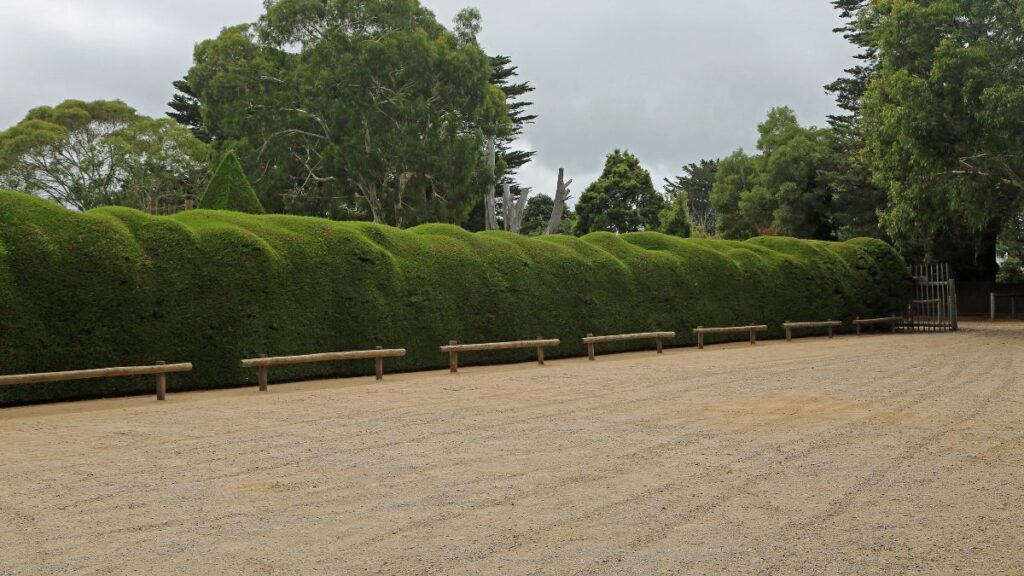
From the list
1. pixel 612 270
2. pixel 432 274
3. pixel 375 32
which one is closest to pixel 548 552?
pixel 432 274

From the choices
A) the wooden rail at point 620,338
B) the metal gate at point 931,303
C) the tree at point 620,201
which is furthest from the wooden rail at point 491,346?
the tree at point 620,201

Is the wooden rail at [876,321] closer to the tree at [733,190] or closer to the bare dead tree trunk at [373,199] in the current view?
the bare dead tree trunk at [373,199]

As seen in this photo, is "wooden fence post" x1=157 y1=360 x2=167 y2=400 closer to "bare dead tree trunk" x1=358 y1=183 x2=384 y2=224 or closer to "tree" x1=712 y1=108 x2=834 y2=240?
"bare dead tree trunk" x1=358 y1=183 x2=384 y2=224

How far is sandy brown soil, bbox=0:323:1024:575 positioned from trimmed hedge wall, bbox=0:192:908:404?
1.22m

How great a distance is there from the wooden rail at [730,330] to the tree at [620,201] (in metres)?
29.6

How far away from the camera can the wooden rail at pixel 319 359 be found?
12.8 m

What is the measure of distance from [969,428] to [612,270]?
457 inches

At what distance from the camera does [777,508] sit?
549 centimetres

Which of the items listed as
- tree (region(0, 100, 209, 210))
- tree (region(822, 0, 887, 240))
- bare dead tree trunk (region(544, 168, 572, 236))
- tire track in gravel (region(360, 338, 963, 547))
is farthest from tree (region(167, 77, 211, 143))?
tire track in gravel (region(360, 338, 963, 547))

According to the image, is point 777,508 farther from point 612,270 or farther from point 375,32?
point 375,32

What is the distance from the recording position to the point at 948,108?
77.3 ft

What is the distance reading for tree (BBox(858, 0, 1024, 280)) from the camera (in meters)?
22.6

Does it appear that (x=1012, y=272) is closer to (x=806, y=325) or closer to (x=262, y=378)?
(x=806, y=325)

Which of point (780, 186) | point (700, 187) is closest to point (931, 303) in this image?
point (780, 186)
